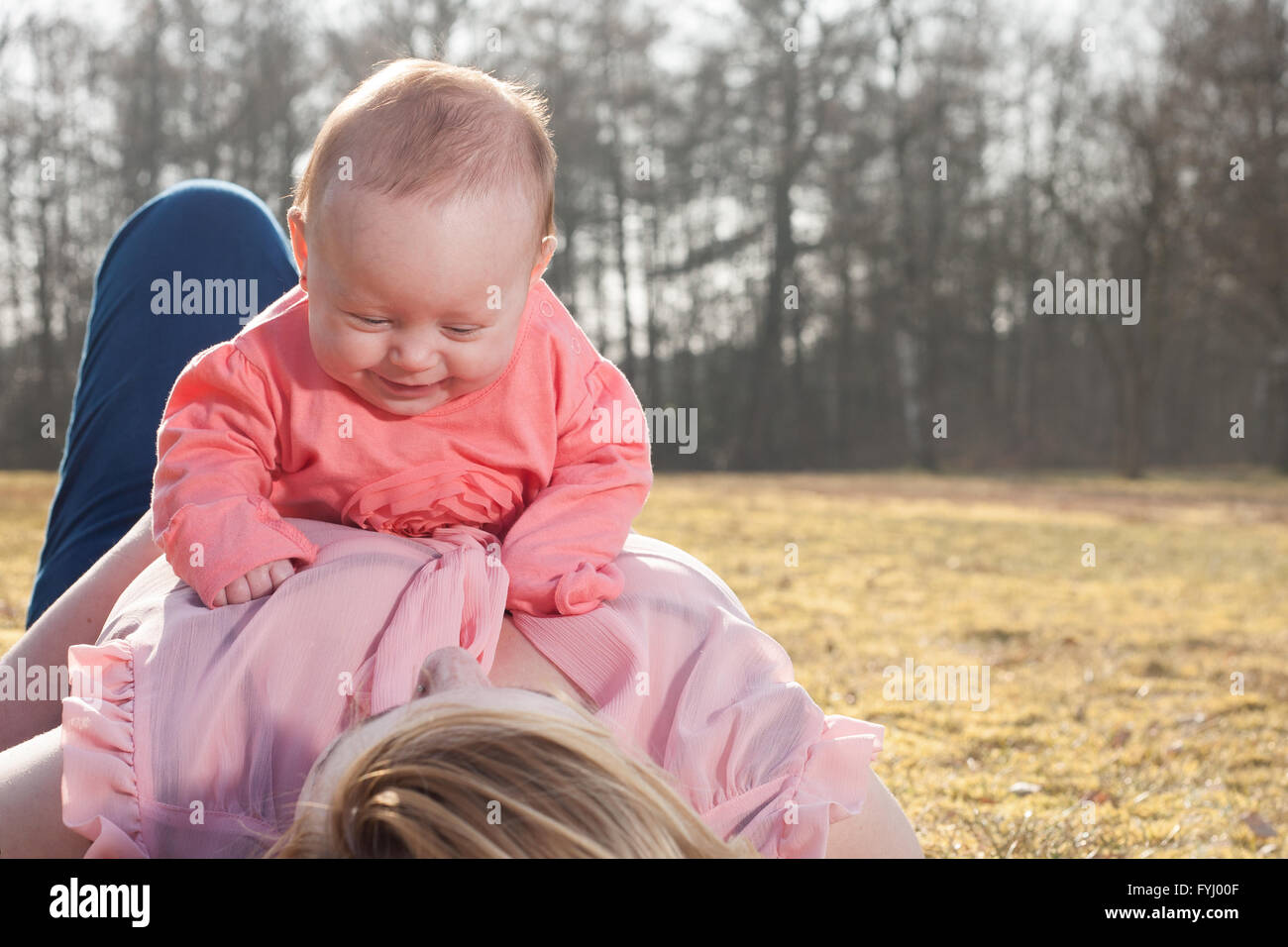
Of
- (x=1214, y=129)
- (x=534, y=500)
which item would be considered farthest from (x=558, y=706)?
(x=1214, y=129)

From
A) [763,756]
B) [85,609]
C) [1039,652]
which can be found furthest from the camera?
[1039,652]

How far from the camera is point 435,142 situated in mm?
1512

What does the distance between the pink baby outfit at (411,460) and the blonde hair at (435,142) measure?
0.75 ft

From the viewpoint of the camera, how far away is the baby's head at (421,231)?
1459 mm

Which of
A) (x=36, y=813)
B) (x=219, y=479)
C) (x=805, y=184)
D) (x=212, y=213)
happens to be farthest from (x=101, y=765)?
(x=805, y=184)

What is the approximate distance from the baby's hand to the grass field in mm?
1504

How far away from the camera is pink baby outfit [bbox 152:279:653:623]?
63.9 inches

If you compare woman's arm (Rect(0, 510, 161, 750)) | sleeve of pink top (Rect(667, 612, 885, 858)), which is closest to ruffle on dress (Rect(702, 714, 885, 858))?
sleeve of pink top (Rect(667, 612, 885, 858))

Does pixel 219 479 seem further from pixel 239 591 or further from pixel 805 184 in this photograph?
pixel 805 184

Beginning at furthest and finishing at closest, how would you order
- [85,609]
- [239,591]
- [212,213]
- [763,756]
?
1. [212,213]
2. [85,609]
3. [239,591]
4. [763,756]

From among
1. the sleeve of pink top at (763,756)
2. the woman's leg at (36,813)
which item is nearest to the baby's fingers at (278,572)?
the woman's leg at (36,813)

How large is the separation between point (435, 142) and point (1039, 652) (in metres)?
4.26
